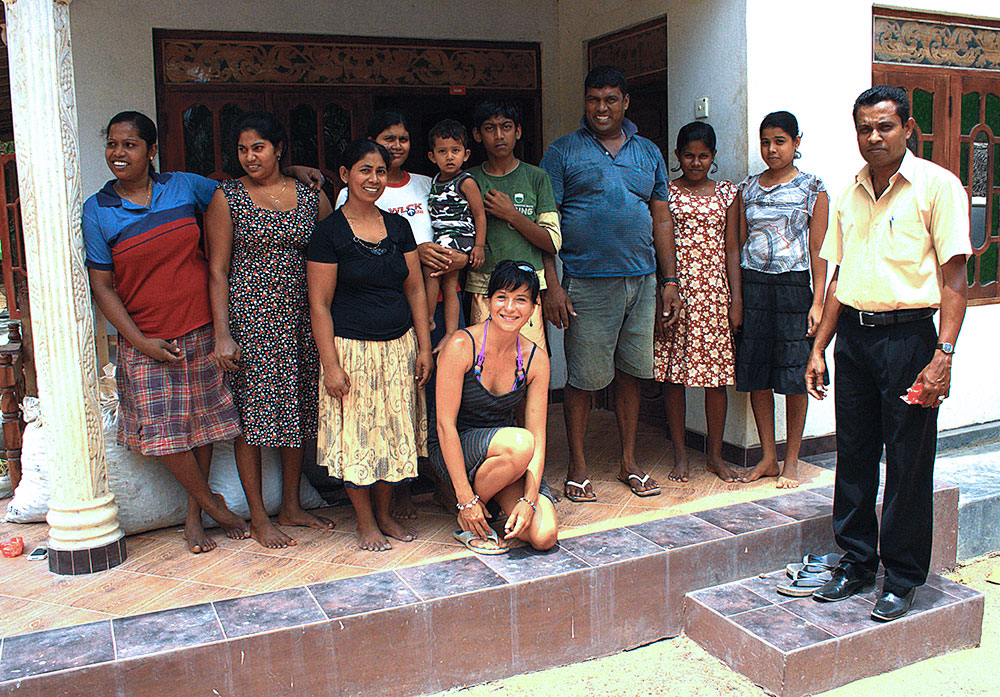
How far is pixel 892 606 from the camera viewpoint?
338cm

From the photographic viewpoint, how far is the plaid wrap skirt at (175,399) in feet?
11.7

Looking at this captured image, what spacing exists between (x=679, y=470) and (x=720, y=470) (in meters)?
0.23

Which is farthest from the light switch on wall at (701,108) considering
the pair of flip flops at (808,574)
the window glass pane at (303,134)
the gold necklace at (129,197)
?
the gold necklace at (129,197)

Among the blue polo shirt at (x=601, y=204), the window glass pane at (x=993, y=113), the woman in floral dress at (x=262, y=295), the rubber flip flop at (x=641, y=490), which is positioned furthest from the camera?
the window glass pane at (x=993, y=113)

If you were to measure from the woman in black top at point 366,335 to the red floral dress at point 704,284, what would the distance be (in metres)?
1.53

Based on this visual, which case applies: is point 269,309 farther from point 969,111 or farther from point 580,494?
point 969,111

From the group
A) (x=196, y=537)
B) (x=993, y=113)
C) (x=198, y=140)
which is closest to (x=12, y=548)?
(x=196, y=537)

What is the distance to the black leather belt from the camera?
10.6 feet

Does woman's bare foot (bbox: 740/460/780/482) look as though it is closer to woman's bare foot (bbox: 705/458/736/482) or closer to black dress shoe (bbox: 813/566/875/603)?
woman's bare foot (bbox: 705/458/736/482)

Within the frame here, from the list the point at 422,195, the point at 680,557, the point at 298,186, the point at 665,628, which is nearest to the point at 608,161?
the point at 422,195

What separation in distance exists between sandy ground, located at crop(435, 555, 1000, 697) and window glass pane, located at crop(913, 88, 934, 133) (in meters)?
3.26

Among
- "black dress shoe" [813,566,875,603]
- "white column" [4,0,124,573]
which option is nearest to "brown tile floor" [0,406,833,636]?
"white column" [4,0,124,573]

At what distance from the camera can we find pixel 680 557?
3645mm

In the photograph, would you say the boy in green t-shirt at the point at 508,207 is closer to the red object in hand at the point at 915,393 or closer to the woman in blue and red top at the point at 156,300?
the woman in blue and red top at the point at 156,300
